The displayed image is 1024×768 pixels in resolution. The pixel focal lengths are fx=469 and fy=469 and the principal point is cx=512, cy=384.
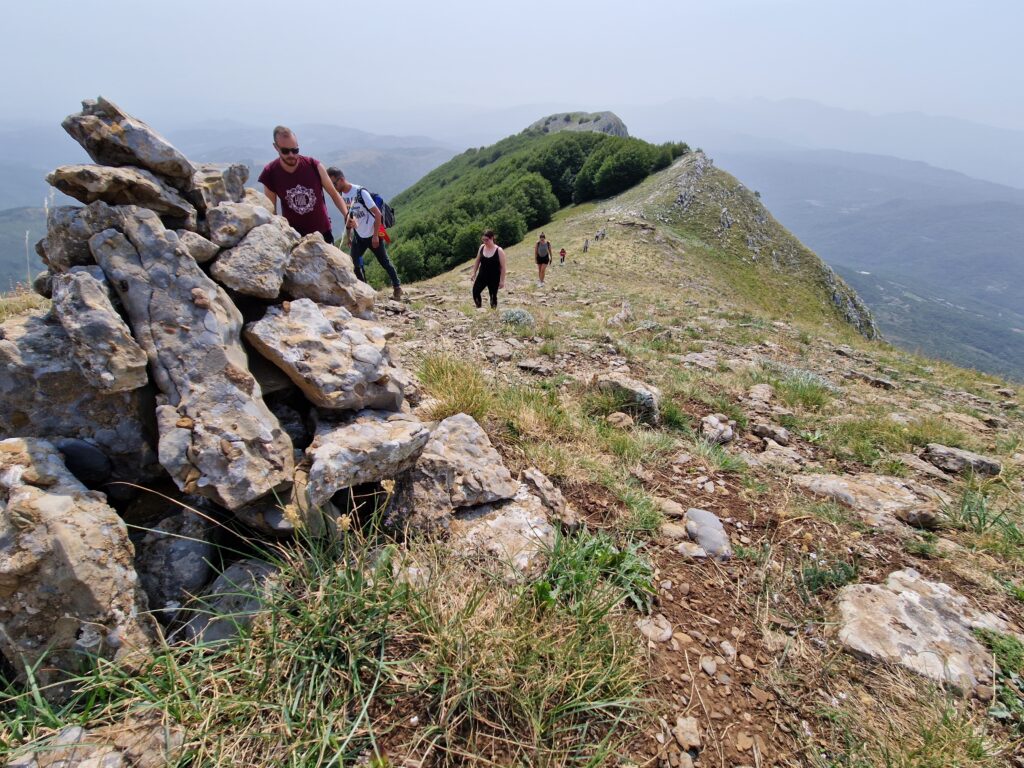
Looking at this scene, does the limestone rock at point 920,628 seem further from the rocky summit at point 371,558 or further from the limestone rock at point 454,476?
the limestone rock at point 454,476

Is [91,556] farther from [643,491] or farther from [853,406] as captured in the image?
[853,406]

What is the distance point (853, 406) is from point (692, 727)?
6.67m

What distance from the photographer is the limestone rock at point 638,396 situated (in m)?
5.55

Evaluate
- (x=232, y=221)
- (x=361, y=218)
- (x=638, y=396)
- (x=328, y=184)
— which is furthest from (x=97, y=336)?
(x=361, y=218)

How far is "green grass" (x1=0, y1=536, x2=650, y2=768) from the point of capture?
81.1 inches

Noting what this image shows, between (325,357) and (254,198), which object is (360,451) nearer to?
(325,357)

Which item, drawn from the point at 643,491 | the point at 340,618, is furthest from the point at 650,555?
the point at 340,618

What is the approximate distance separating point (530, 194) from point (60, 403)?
62.6m

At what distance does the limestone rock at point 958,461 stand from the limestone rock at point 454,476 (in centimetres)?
524

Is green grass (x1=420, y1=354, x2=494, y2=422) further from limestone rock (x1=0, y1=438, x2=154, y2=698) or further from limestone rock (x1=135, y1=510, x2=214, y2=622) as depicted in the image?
limestone rock (x1=0, y1=438, x2=154, y2=698)

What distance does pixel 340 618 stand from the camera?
244 cm

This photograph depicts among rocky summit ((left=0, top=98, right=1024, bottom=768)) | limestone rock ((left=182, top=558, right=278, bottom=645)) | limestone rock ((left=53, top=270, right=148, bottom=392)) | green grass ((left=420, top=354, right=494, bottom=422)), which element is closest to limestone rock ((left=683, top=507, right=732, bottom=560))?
rocky summit ((left=0, top=98, right=1024, bottom=768))

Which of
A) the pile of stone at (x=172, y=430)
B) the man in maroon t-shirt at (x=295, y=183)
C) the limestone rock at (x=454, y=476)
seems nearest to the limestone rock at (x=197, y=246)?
the pile of stone at (x=172, y=430)

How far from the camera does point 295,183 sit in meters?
6.77
